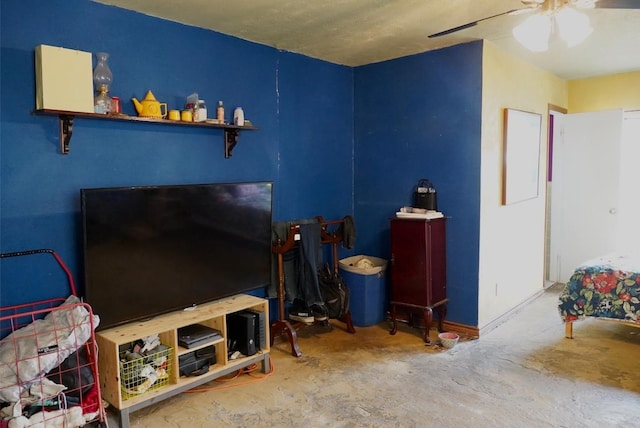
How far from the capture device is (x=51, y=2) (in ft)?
8.38

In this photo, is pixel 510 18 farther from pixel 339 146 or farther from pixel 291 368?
pixel 291 368

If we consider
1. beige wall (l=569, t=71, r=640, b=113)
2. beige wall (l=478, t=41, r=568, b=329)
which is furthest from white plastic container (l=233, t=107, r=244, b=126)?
beige wall (l=569, t=71, r=640, b=113)

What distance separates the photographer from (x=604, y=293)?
11.6ft

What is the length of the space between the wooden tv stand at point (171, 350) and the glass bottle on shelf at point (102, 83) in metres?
1.21

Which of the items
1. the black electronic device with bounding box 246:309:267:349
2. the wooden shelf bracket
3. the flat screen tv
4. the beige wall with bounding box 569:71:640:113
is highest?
the beige wall with bounding box 569:71:640:113

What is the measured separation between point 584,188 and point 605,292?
6.67 ft

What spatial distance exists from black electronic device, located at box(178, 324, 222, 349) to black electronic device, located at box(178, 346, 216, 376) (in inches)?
4.0

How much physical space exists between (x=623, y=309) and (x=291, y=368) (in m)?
2.40

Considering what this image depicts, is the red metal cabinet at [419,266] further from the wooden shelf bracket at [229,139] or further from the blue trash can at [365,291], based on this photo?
the wooden shelf bracket at [229,139]

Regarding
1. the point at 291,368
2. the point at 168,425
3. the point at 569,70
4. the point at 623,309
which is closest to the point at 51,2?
the point at 168,425

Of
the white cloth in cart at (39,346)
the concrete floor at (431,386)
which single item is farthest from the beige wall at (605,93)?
the white cloth in cart at (39,346)

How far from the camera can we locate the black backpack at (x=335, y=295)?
3.80 metres

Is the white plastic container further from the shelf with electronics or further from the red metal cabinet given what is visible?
the red metal cabinet

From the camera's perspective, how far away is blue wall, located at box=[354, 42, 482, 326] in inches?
148
